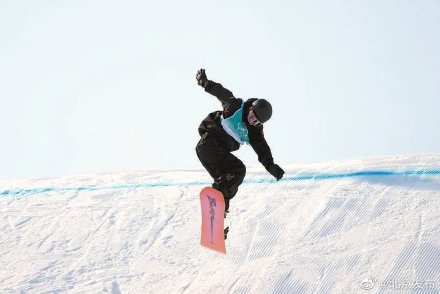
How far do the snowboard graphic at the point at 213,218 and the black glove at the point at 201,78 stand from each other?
0.94 m

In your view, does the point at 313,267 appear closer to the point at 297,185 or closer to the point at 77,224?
the point at 297,185

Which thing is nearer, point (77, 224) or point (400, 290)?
point (400, 290)

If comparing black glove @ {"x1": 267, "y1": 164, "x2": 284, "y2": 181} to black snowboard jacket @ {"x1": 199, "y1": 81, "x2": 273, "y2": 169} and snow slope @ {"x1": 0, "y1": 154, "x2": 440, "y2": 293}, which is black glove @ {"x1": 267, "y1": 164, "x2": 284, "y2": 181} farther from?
snow slope @ {"x1": 0, "y1": 154, "x2": 440, "y2": 293}

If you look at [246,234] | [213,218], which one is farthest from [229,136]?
[246,234]

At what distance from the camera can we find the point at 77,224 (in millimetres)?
7410

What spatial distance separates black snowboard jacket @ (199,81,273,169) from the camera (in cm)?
530

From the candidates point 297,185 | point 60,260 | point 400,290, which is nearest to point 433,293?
point 400,290

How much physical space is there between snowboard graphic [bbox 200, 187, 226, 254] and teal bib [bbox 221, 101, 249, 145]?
1.69 ft

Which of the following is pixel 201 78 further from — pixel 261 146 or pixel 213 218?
pixel 213 218

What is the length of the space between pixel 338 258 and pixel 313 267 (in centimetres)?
30

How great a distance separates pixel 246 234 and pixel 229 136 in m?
1.64

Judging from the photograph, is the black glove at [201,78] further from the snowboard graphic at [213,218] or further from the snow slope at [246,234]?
the snow slope at [246,234]

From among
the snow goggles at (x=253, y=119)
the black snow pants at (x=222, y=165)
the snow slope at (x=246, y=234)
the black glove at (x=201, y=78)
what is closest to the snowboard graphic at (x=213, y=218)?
the black snow pants at (x=222, y=165)

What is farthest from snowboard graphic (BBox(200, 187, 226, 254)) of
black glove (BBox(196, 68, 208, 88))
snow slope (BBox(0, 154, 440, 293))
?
black glove (BBox(196, 68, 208, 88))
